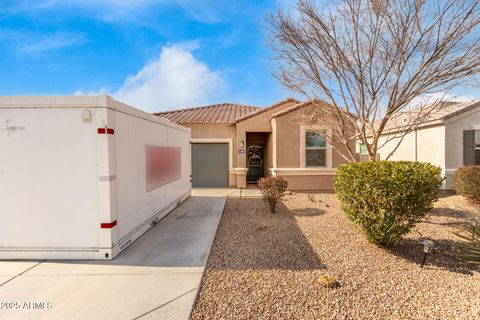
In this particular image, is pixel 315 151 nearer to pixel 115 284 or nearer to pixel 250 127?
pixel 250 127

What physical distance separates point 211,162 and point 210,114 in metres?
3.37

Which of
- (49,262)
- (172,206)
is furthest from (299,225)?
(49,262)

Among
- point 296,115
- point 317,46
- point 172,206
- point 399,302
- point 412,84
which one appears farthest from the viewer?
point 296,115

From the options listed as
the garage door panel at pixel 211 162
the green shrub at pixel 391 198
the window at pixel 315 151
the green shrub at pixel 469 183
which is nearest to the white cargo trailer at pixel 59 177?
the green shrub at pixel 391 198

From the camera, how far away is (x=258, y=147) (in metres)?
14.3

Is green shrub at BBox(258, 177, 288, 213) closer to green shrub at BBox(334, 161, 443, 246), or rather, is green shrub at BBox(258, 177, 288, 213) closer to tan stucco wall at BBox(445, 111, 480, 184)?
green shrub at BBox(334, 161, 443, 246)

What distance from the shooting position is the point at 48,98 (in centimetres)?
417

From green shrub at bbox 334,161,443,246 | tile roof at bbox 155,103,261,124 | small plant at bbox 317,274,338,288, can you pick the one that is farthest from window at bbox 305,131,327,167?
small plant at bbox 317,274,338,288

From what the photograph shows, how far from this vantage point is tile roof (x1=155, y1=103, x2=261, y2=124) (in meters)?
12.9

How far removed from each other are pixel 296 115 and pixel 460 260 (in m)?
7.97

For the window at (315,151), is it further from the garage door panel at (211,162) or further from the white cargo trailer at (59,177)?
the white cargo trailer at (59,177)

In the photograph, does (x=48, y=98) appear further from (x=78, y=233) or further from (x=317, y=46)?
(x=317, y=46)

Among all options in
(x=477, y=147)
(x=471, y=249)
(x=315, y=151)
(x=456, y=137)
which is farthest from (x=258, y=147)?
(x=471, y=249)

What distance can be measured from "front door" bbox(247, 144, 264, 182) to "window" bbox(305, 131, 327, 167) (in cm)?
370
